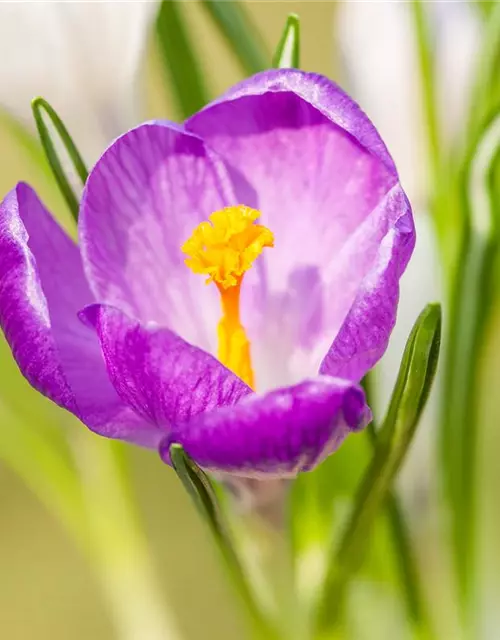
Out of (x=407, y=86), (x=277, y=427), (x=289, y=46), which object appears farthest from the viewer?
(x=407, y=86)

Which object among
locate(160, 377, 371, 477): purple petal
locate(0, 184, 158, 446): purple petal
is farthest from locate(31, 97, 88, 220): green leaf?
locate(160, 377, 371, 477): purple petal

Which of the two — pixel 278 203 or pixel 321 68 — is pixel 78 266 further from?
pixel 321 68

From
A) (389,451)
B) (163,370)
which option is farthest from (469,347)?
(163,370)

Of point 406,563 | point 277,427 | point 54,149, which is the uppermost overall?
point 54,149

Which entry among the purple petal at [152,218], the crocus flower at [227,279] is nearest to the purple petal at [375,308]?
the crocus flower at [227,279]

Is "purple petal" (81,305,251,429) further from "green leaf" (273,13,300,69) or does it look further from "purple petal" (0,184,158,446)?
"green leaf" (273,13,300,69)

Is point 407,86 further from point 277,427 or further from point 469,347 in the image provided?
point 277,427

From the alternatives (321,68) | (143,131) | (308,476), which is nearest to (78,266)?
(143,131)

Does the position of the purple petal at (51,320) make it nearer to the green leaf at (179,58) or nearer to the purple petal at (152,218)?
the purple petal at (152,218)
